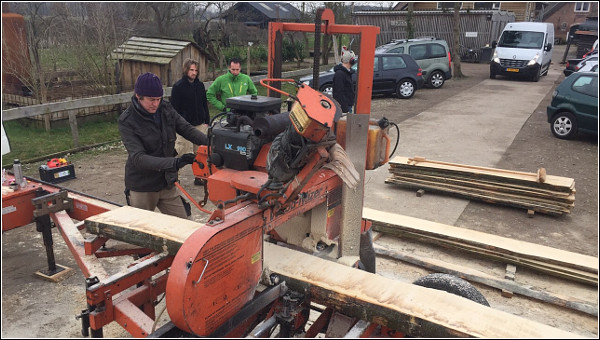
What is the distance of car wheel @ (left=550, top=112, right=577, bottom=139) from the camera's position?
10219 mm

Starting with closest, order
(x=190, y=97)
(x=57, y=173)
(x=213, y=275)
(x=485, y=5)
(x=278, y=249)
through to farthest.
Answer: (x=213, y=275) < (x=278, y=249) < (x=190, y=97) < (x=57, y=173) < (x=485, y=5)

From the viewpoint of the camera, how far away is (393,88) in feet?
51.5

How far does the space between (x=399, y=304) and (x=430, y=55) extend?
646 inches

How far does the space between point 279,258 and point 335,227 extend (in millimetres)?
533

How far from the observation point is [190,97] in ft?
21.2

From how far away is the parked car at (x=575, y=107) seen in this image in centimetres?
980


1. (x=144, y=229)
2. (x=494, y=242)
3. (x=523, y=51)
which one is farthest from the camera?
(x=523, y=51)

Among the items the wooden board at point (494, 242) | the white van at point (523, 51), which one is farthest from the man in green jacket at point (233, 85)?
the white van at point (523, 51)

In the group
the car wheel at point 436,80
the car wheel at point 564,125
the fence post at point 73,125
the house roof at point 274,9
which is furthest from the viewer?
the house roof at point 274,9

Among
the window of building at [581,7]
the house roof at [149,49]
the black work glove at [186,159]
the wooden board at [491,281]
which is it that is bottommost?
the wooden board at [491,281]

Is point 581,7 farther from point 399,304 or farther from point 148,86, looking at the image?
point 399,304

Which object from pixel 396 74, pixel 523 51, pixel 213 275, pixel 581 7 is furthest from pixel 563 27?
pixel 213 275

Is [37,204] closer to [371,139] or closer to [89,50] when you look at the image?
[371,139]

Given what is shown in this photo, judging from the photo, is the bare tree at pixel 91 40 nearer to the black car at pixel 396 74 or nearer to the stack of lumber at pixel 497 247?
the black car at pixel 396 74
